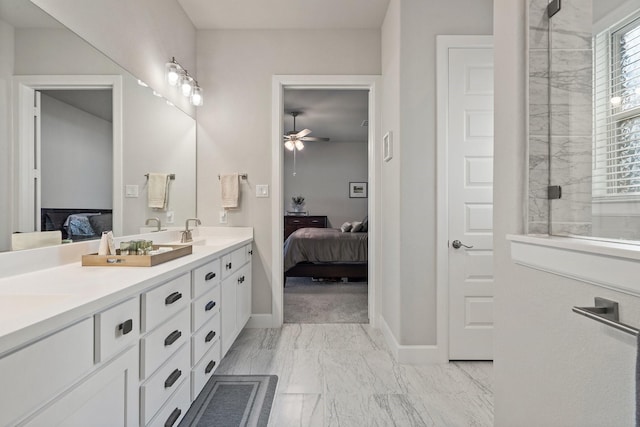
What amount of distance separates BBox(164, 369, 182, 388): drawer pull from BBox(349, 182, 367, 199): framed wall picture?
6844 mm

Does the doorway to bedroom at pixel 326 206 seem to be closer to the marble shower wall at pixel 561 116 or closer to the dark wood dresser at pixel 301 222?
Result: the dark wood dresser at pixel 301 222

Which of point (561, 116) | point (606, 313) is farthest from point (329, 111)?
point (606, 313)

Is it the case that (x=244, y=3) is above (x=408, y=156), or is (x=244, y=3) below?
above

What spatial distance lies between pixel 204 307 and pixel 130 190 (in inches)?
36.0

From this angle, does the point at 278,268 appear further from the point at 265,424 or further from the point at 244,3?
the point at 244,3

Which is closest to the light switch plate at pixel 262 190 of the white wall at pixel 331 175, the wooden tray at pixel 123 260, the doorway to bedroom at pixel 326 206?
the doorway to bedroom at pixel 326 206

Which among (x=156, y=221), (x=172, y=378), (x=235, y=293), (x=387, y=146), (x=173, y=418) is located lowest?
(x=173, y=418)

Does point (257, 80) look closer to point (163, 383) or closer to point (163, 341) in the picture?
point (163, 341)

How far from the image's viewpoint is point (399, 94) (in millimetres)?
2293

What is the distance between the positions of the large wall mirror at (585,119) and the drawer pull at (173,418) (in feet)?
5.25

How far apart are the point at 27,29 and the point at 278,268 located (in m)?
2.26

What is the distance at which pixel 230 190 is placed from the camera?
297 cm

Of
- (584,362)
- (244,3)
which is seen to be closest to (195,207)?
(244,3)

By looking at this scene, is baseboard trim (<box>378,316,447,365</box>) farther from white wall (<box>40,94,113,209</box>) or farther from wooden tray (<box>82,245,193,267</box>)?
white wall (<box>40,94,113,209</box>)
